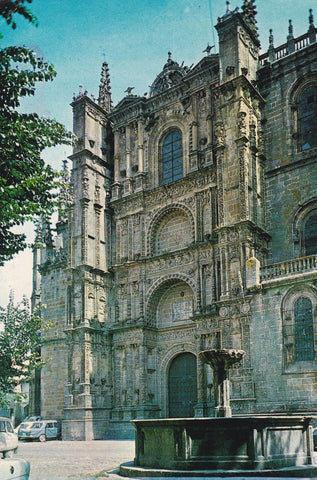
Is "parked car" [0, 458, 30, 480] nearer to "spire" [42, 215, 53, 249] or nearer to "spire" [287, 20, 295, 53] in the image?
"spire" [287, 20, 295, 53]

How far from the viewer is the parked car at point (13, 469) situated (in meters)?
8.17

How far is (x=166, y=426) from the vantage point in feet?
41.1

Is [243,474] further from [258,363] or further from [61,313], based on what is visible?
[61,313]

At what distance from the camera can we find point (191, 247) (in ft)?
91.7

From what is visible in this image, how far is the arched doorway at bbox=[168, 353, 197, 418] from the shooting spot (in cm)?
2780

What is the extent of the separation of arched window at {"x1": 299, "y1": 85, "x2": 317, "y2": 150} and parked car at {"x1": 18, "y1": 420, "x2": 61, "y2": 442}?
18663 millimetres

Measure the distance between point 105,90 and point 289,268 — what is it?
1924 centimetres

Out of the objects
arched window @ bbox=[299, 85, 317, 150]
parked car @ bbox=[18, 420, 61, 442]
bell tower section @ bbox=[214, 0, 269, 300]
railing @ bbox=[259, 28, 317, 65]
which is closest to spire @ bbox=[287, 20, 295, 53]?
railing @ bbox=[259, 28, 317, 65]

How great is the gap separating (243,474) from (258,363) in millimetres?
11598

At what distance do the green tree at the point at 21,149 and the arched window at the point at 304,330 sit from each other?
35.6ft

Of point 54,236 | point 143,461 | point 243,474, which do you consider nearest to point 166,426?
point 143,461

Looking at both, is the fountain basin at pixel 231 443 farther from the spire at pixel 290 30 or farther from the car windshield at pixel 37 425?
the spire at pixel 290 30

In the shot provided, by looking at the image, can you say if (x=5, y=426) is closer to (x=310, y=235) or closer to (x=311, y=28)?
(x=310, y=235)

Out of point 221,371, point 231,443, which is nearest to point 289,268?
point 221,371
